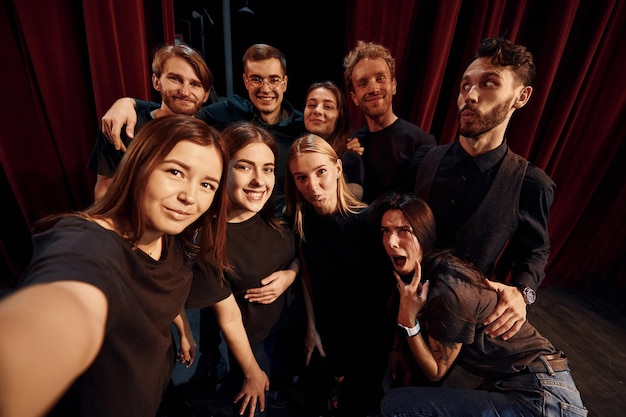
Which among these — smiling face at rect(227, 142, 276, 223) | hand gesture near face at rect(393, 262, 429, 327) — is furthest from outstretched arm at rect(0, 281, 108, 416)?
hand gesture near face at rect(393, 262, 429, 327)

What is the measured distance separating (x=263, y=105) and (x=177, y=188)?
1318 mm

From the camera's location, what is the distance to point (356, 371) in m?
1.50

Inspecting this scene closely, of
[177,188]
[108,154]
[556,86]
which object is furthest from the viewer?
[556,86]

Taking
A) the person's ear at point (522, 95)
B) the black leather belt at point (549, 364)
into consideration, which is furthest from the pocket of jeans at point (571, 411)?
the person's ear at point (522, 95)

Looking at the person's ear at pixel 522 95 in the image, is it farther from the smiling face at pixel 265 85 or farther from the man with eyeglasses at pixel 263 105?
the smiling face at pixel 265 85

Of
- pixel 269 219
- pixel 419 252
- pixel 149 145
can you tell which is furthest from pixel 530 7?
pixel 149 145

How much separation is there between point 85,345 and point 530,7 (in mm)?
3293

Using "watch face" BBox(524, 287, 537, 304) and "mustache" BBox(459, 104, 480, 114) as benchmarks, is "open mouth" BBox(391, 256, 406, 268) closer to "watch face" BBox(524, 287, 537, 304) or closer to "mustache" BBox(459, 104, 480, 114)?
"watch face" BBox(524, 287, 537, 304)

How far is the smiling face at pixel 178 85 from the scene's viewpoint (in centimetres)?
164

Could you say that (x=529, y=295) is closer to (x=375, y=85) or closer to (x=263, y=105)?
(x=375, y=85)

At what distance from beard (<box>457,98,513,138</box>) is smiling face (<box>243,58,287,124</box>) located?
118 centimetres

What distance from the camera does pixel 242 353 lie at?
1233mm

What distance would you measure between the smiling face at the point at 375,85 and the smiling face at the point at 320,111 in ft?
0.69

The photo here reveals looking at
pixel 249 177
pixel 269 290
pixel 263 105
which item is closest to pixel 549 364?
pixel 269 290
